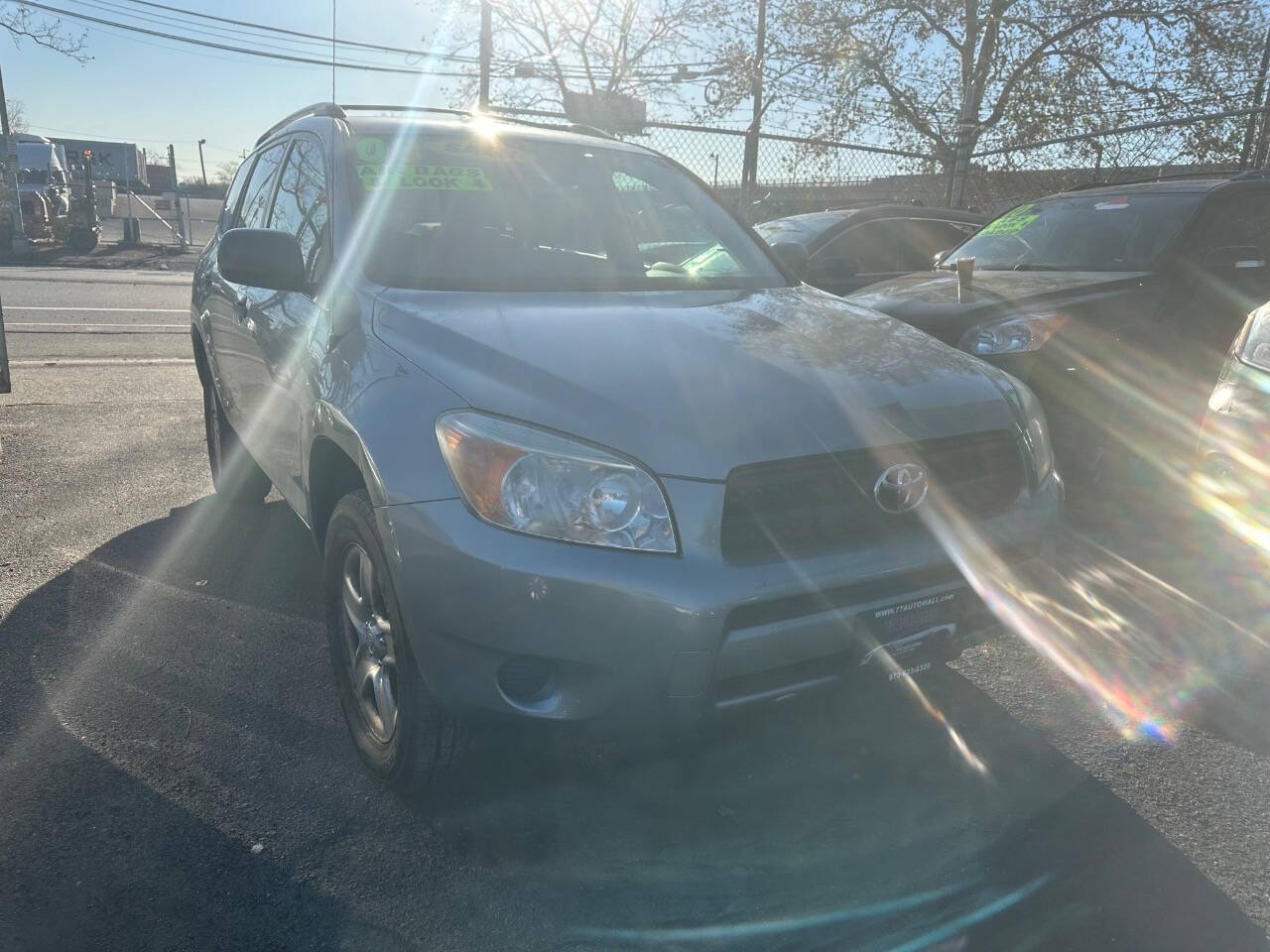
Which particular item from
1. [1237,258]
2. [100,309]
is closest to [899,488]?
[1237,258]

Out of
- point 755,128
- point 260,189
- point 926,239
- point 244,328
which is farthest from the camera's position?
point 755,128

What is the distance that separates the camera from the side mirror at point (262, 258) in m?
2.90

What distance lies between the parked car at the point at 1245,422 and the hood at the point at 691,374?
1.34 meters

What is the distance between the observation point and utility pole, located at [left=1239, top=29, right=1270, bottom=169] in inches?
413

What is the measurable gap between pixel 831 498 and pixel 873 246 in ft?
20.6

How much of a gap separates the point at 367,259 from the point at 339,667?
3.91 feet

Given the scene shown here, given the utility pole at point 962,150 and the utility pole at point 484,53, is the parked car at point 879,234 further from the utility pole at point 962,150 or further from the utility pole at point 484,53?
the utility pole at point 484,53

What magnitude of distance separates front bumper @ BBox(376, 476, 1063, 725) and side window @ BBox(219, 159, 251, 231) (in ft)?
10.3

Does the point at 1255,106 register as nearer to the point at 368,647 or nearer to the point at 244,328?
the point at 244,328

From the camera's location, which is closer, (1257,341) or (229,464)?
(1257,341)

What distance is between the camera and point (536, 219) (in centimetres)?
341

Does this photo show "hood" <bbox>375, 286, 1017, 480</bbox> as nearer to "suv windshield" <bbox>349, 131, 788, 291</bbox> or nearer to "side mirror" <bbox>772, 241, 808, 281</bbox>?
"suv windshield" <bbox>349, 131, 788, 291</bbox>

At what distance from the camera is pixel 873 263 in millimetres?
8133

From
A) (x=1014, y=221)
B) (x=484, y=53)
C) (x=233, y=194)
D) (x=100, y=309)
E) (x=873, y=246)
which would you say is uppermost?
(x=484, y=53)
